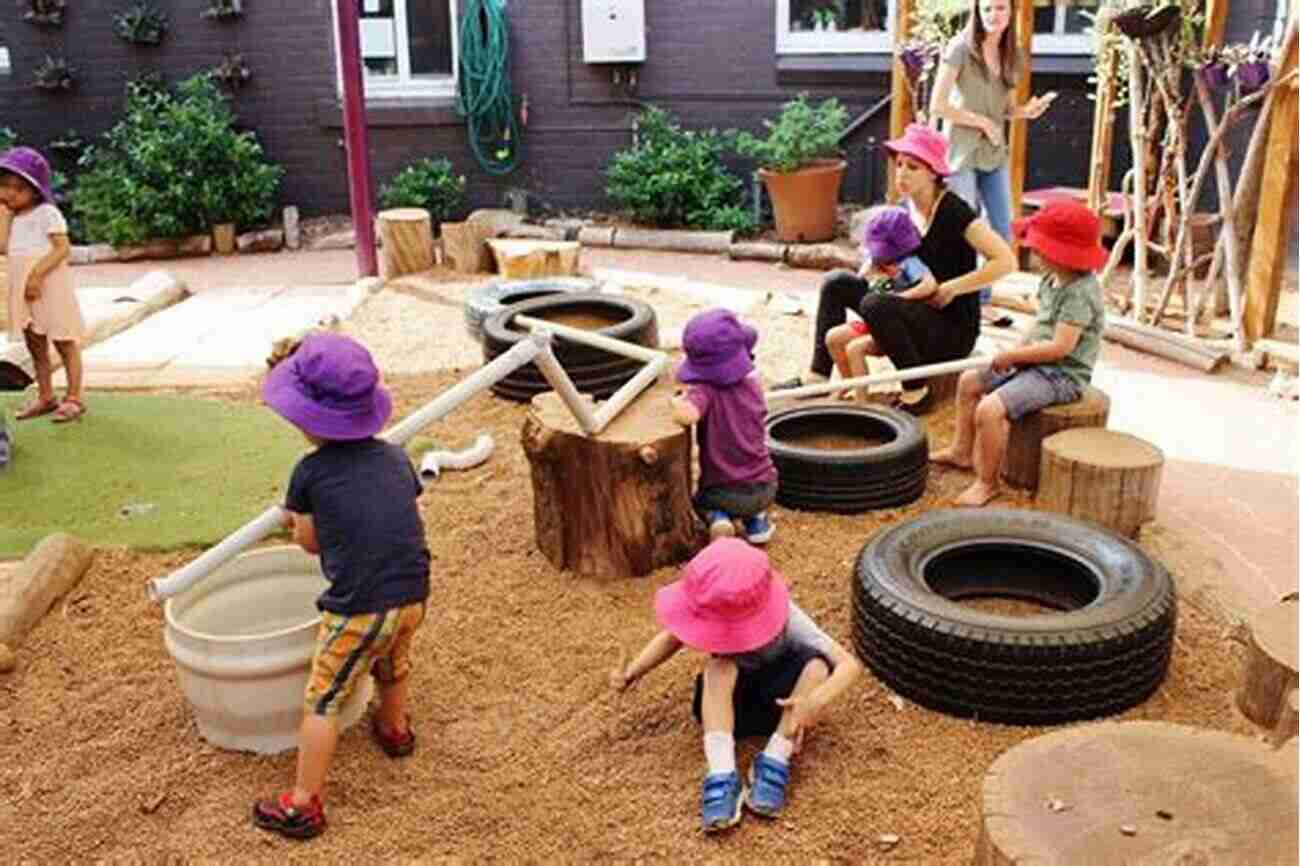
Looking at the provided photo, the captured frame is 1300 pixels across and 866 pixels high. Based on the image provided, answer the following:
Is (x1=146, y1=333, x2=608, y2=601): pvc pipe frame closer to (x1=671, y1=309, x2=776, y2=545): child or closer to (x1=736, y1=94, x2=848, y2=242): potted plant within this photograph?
(x1=671, y1=309, x2=776, y2=545): child

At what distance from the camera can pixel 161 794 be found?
11.8 feet

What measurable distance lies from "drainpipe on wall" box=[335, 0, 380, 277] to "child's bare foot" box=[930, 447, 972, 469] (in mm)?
5651

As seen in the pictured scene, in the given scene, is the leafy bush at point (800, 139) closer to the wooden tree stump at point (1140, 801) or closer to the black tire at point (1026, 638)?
the black tire at point (1026, 638)

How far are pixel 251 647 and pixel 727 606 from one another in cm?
132

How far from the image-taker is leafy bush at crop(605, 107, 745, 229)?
1145cm

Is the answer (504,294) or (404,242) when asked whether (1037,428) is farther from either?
(404,242)

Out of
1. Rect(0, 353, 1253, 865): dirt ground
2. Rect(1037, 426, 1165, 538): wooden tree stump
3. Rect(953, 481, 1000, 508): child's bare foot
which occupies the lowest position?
Rect(0, 353, 1253, 865): dirt ground

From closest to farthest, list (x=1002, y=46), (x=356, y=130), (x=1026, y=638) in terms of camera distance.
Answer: (x=1026, y=638) < (x=1002, y=46) < (x=356, y=130)

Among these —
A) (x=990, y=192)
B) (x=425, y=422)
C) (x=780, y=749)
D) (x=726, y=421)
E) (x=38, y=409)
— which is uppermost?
(x=990, y=192)

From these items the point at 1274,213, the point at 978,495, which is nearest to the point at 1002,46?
the point at 1274,213

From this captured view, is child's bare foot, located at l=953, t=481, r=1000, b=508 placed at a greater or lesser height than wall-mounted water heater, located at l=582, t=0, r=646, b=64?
lesser

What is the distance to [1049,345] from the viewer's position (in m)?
5.17

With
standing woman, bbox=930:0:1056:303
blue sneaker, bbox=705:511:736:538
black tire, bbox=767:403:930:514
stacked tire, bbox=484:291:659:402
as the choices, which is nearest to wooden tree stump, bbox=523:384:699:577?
blue sneaker, bbox=705:511:736:538

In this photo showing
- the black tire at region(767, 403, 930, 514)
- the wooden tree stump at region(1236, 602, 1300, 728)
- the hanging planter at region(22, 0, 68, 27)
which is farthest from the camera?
the hanging planter at region(22, 0, 68, 27)
